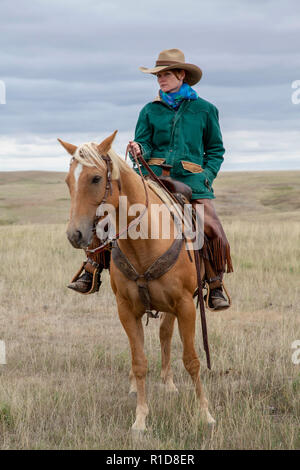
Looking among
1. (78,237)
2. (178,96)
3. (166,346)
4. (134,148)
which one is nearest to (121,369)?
(166,346)

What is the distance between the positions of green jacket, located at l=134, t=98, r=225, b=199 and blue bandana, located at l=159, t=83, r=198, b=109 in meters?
0.05

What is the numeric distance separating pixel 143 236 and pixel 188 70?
2.13 meters

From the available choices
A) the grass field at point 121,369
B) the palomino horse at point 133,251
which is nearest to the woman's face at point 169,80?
the palomino horse at point 133,251

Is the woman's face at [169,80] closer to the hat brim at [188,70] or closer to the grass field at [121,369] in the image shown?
the hat brim at [188,70]

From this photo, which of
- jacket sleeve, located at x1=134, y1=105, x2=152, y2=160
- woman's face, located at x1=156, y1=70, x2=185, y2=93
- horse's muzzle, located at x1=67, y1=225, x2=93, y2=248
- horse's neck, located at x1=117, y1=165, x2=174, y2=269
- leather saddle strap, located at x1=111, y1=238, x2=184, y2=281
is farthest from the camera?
jacket sleeve, located at x1=134, y1=105, x2=152, y2=160

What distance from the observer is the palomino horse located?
4.06 metres

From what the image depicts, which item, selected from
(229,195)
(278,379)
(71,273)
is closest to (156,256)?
(278,379)

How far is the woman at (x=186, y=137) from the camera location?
595 cm

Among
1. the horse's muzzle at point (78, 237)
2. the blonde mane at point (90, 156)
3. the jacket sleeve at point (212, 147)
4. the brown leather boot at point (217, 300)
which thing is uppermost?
the jacket sleeve at point (212, 147)

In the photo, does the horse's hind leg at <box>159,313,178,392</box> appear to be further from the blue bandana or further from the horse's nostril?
the horse's nostril

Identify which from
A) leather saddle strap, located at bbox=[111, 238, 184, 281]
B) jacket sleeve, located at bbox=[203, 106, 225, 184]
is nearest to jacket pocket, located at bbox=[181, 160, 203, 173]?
jacket sleeve, located at bbox=[203, 106, 225, 184]

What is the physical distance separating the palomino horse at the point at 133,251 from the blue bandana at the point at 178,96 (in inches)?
54.5

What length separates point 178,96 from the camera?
19.6 feet

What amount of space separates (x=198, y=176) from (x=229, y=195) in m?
48.9
